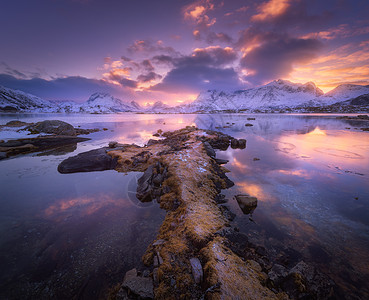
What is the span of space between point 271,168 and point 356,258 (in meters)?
9.18

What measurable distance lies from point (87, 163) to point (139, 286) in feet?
41.1

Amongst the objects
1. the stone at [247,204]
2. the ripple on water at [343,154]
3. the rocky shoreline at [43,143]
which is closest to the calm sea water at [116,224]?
the stone at [247,204]

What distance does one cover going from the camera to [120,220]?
734 cm

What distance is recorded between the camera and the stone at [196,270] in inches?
165

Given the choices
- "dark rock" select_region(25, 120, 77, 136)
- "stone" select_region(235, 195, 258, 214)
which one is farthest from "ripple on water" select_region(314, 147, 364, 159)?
"dark rock" select_region(25, 120, 77, 136)

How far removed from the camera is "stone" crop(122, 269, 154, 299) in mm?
3980

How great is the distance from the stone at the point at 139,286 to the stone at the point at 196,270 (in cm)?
126

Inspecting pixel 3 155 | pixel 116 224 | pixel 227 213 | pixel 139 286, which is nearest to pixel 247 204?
pixel 227 213

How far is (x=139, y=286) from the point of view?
13.7ft

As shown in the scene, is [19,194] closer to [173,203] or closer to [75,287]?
[75,287]

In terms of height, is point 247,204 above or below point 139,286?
below

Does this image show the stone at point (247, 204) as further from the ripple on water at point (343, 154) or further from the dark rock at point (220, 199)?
the ripple on water at point (343, 154)

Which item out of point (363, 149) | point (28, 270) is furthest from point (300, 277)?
point (363, 149)

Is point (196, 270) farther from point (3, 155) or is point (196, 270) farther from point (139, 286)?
point (3, 155)
